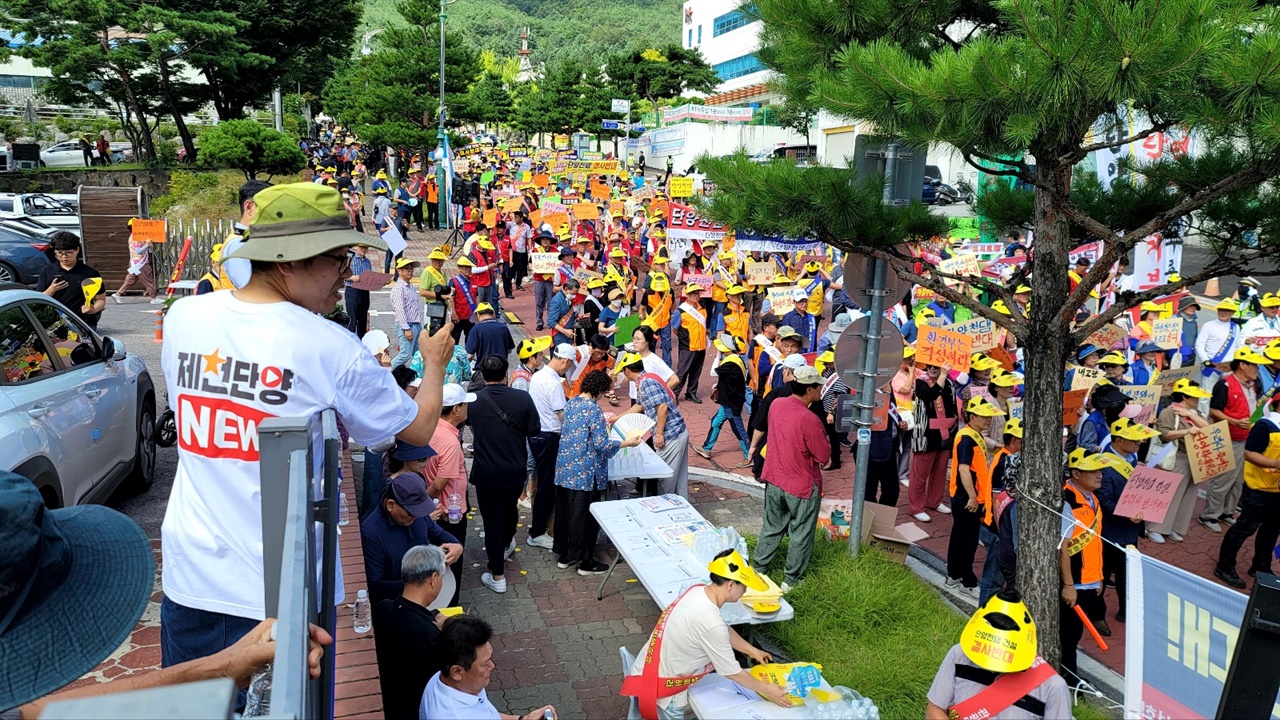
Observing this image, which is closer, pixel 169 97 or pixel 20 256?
pixel 20 256

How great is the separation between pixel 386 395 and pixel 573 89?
186ft

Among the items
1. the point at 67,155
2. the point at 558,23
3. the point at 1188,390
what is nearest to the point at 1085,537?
the point at 1188,390

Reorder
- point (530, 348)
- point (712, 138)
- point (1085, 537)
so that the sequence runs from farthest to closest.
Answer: point (712, 138) → point (530, 348) → point (1085, 537)

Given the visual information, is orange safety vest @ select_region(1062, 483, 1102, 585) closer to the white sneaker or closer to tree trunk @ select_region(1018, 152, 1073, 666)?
tree trunk @ select_region(1018, 152, 1073, 666)

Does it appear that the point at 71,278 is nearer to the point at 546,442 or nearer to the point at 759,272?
the point at 546,442

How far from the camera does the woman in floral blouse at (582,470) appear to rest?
308 inches

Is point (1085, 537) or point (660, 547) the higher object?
point (1085, 537)

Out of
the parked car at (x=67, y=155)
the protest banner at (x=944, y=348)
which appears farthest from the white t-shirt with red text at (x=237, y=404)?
the parked car at (x=67, y=155)

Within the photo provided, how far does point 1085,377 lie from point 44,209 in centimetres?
2538

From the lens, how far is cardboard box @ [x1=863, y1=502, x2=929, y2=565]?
26.6 feet

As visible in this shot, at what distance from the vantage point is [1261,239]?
5.87 metres

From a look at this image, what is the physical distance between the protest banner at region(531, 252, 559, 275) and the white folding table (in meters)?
8.37

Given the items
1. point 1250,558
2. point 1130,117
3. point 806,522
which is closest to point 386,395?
point 1130,117

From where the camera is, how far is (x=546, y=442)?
848 cm
